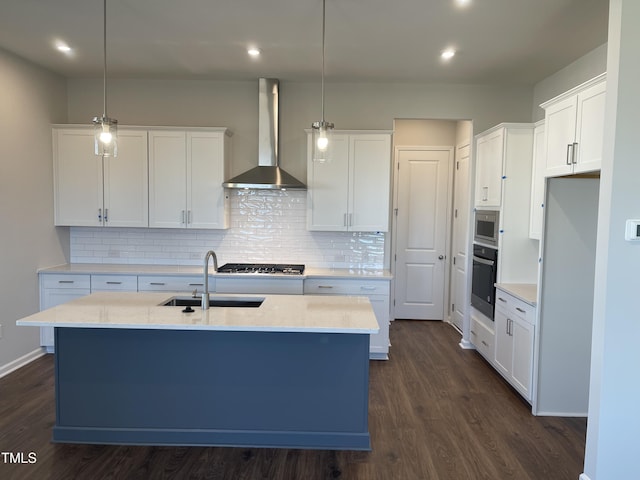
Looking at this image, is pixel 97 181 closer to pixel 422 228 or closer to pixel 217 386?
pixel 217 386

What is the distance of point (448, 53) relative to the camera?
3834mm

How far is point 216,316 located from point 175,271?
6.59 ft

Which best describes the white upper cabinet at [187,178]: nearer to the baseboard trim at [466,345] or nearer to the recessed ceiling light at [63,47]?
the recessed ceiling light at [63,47]

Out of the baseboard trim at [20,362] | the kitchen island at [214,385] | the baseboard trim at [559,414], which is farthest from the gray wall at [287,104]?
the baseboard trim at [559,414]

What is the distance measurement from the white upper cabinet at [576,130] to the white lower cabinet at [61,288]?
172 inches

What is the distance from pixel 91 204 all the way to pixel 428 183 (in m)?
4.26

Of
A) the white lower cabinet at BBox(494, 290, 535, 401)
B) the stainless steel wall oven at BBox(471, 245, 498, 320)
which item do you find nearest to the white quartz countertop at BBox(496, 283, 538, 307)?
the white lower cabinet at BBox(494, 290, 535, 401)

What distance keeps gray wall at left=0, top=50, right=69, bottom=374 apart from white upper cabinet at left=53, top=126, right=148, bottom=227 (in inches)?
5.2

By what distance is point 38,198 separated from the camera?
441 centimetres

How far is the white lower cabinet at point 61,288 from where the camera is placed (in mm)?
4406

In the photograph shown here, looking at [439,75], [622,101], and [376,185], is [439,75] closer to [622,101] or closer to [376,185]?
[376,185]

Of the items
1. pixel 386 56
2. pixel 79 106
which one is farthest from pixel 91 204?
pixel 386 56

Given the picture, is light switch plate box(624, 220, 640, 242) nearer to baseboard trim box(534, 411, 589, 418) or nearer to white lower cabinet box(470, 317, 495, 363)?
baseboard trim box(534, 411, 589, 418)

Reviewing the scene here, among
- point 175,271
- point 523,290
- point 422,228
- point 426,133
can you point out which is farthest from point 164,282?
point 426,133
